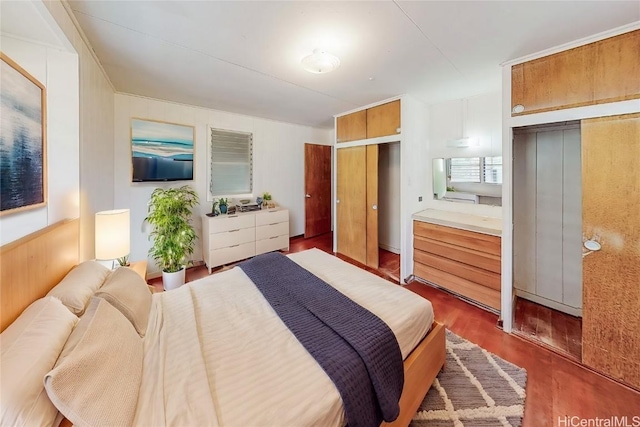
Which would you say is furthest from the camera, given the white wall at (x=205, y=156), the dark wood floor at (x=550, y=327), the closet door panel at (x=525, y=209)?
the white wall at (x=205, y=156)

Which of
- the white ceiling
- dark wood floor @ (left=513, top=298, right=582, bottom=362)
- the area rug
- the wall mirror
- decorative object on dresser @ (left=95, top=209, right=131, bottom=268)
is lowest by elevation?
the area rug

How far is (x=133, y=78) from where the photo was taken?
2592 mm

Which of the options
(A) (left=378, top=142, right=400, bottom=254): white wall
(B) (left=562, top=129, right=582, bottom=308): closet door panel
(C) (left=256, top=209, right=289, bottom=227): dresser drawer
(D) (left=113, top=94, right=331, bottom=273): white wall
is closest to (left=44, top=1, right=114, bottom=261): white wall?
(D) (left=113, top=94, right=331, bottom=273): white wall

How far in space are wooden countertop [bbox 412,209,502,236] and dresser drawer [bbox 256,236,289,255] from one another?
2268mm

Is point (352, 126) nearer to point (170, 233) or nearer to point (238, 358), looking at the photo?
point (170, 233)

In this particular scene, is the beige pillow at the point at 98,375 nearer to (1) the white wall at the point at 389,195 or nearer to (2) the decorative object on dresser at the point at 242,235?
(2) the decorative object on dresser at the point at 242,235

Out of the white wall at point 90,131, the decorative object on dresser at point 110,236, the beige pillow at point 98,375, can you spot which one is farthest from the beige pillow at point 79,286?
the white wall at point 90,131

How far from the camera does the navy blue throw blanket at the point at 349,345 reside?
106 centimetres

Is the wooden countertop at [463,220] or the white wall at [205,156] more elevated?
the white wall at [205,156]

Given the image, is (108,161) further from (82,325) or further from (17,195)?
(82,325)

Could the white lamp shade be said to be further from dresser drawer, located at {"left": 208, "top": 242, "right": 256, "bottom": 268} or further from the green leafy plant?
dresser drawer, located at {"left": 208, "top": 242, "right": 256, "bottom": 268}

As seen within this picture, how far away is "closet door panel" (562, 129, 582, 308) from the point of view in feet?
7.58

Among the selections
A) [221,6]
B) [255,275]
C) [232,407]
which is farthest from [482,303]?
[221,6]

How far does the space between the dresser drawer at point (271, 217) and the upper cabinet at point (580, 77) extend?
11.0ft
